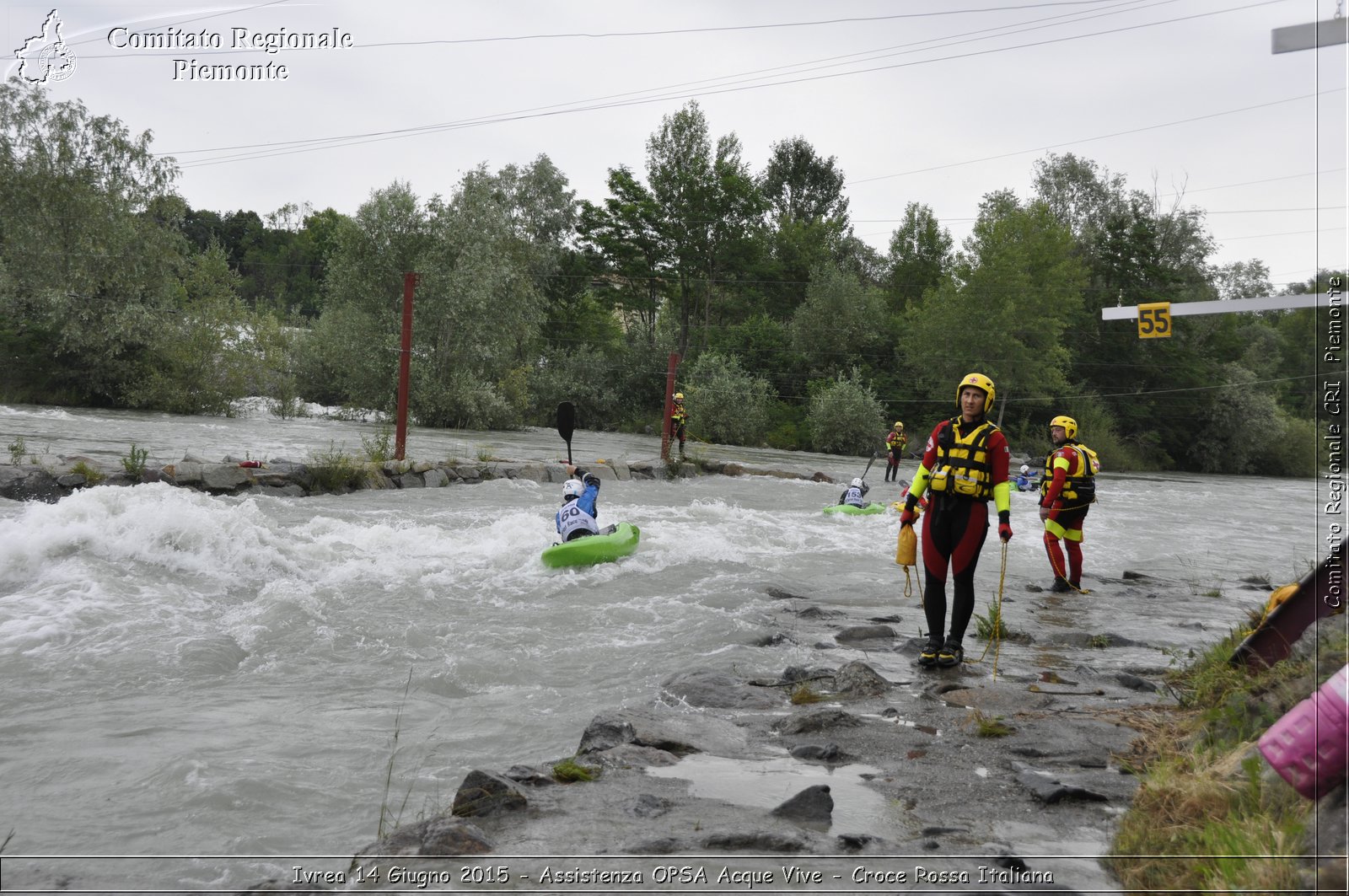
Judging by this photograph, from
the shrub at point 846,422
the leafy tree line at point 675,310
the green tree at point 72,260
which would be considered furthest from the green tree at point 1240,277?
the green tree at point 72,260

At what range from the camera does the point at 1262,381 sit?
44.4 metres

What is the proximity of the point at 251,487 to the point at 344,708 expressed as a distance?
29.2ft

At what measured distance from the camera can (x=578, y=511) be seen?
418 inches

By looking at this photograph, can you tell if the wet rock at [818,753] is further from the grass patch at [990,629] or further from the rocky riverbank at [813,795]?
the grass patch at [990,629]

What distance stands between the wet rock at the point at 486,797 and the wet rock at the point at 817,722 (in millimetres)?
1745

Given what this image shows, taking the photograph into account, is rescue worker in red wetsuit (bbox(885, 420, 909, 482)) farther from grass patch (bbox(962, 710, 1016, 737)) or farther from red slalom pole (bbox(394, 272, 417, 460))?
grass patch (bbox(962, 710, 1016, 737))

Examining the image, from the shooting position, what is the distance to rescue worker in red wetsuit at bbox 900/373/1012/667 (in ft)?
21.8

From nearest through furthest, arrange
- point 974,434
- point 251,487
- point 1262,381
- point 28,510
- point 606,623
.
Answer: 1. point 974,434
2. point 606,623
3. point 28,510
4. point 251,487
5. point 1262,381

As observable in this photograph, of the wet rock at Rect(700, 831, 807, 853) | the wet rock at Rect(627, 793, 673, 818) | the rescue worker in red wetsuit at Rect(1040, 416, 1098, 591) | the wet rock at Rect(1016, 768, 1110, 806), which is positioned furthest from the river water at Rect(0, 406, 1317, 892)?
the wet rock at Rect(1016, 768, 1110, 806)

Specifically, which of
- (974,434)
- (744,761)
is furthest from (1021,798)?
(974,434)

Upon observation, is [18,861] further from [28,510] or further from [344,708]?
[28,510]

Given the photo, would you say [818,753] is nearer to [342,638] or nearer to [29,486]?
[342,638]

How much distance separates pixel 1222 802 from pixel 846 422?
38.5m

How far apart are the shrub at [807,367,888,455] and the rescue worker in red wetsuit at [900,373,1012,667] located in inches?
1356
